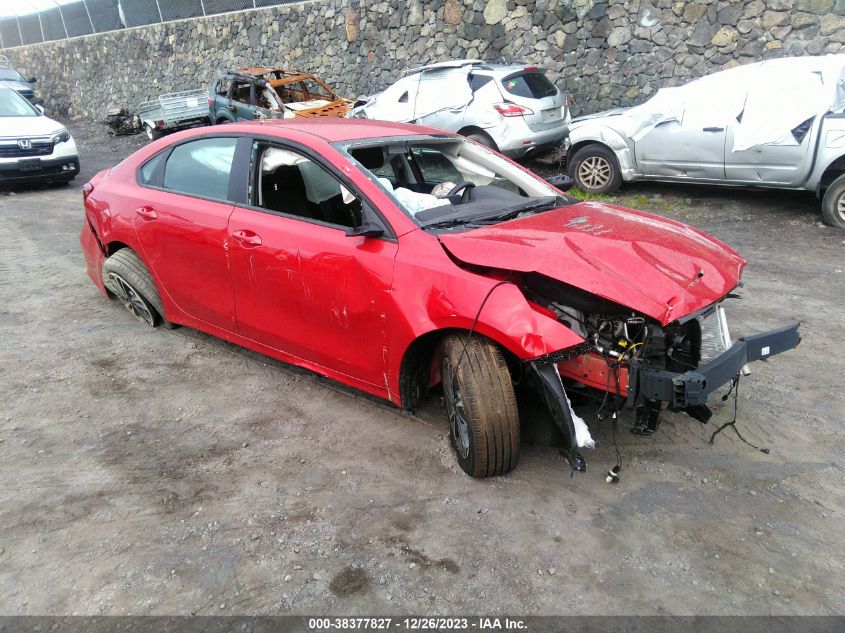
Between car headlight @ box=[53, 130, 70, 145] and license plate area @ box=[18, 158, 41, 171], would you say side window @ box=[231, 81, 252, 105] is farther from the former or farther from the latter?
license plate area @ box=[18, 158, 41, 171]

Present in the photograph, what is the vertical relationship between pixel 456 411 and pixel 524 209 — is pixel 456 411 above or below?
below

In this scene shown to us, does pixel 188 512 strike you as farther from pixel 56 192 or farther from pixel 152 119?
pixel 152 119

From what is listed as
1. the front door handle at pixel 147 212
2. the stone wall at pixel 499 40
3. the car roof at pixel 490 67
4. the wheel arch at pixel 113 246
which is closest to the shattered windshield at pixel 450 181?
the front door handle at pixel 147 212

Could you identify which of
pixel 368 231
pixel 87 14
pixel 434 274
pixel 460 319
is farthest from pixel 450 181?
pixel 87 14

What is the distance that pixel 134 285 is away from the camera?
16.2 feet

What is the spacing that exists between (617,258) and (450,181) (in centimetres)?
155

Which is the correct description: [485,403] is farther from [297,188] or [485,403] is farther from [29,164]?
[29,164]

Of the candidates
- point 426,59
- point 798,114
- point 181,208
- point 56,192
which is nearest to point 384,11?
point 426,59

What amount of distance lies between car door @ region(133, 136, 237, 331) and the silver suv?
264 inches

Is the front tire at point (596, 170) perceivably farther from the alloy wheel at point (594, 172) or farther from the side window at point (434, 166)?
the side window at point (434, 166)

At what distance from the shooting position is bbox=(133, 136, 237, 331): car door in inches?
164

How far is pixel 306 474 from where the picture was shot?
3391mm

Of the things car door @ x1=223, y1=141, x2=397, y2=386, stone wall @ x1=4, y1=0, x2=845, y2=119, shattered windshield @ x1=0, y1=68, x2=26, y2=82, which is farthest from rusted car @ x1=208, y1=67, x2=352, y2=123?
shattered windshield @ x1=0, y1=68, x2=26, y2=82

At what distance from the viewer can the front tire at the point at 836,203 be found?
7.38 meters
